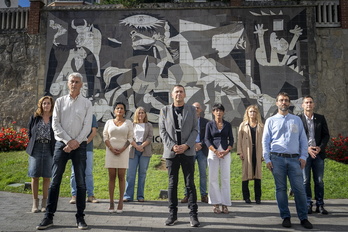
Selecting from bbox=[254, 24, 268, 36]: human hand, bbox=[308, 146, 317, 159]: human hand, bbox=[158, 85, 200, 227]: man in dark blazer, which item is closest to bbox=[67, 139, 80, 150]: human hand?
bbox=[158, 85, 200, 227]: man in dark blazer

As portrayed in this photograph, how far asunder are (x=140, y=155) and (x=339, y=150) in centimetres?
931

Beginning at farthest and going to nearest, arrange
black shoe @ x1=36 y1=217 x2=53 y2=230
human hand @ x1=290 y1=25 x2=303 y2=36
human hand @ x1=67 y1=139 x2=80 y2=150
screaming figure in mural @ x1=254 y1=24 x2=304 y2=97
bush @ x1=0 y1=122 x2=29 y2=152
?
1. human hand @ x1=290 y1=25 x2=303 y2=36
2. screaming figure in mural @ x1=254 y1=24 x2=304 y2=97
3. bush @ x1=0 y1=122 x2=29 y2=152
4. human hand @ x1=67 y1=139 x2=80 y2=150
5. black shoe @ x1=36 y1=217 x2=53 y2=230

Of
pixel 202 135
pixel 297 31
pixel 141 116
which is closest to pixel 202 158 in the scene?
pixel 202 135

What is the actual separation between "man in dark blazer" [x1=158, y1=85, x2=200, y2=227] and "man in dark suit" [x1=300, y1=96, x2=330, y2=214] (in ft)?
7.55

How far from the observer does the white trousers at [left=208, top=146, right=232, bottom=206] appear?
19.6 feet

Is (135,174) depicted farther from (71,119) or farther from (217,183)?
(71,119)

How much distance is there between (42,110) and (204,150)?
3591 mm

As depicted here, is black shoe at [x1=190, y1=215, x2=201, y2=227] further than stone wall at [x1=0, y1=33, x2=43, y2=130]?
No

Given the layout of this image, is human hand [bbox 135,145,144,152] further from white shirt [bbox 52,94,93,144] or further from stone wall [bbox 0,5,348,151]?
stone wall [bbox 0,5,348,151]

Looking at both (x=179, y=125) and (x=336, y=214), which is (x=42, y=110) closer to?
(x=179, y=125)

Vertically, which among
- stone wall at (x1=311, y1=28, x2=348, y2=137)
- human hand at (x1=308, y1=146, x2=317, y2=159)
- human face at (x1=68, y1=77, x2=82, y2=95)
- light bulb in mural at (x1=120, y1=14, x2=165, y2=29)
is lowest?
human hand at (x1=308, y1=146, x2=317, y2=159)

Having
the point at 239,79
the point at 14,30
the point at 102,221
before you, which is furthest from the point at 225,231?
the point at 14,30

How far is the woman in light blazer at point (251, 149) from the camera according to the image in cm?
731

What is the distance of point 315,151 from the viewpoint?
5926 mm
